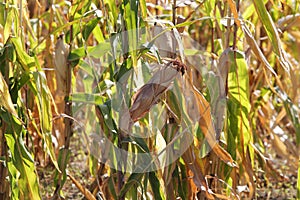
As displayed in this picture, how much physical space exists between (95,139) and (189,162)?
33 centimetres

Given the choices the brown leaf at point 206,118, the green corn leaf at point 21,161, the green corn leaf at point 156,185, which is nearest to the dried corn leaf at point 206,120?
the brown leaf at point 206,118

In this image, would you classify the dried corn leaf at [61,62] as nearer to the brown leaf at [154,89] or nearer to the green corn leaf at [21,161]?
the green corn leaf at [21,161]

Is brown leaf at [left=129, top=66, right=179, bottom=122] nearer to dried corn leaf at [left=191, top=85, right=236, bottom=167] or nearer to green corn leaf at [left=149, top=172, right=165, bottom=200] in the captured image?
dried corn leaf at [left=191, top=85, right=236, bottom=167]

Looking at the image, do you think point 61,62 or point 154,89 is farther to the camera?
point 61,62

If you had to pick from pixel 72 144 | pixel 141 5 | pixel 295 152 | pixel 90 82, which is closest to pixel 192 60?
pixel 90 82

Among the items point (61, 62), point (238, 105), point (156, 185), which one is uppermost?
point (61, 62)

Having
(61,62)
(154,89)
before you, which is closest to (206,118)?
(154,89)

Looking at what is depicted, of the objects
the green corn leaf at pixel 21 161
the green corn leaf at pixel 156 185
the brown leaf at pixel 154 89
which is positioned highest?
the brown leaf at pixel 154 89

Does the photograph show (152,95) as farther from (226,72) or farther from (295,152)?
(295,152)

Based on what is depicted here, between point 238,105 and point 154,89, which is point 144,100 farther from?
point 238,105

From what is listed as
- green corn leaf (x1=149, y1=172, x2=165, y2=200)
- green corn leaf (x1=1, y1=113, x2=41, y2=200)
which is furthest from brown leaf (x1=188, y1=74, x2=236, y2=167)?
green corn leaf (x1=1, y1=113, x2=41, y2=200)

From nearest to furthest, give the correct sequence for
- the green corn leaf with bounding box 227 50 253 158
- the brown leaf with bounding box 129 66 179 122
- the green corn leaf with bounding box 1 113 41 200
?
the brown leaf with bounding box 129 66 179 122 < the green corn leaf with bounding box 1 113 41 200 < the green corn leaf with bounding box 227 50 253 158

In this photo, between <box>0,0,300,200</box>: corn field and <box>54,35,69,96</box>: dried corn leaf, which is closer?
<box>0,0,300,200</box>: corn field

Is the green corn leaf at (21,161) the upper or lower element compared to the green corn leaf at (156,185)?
upper
